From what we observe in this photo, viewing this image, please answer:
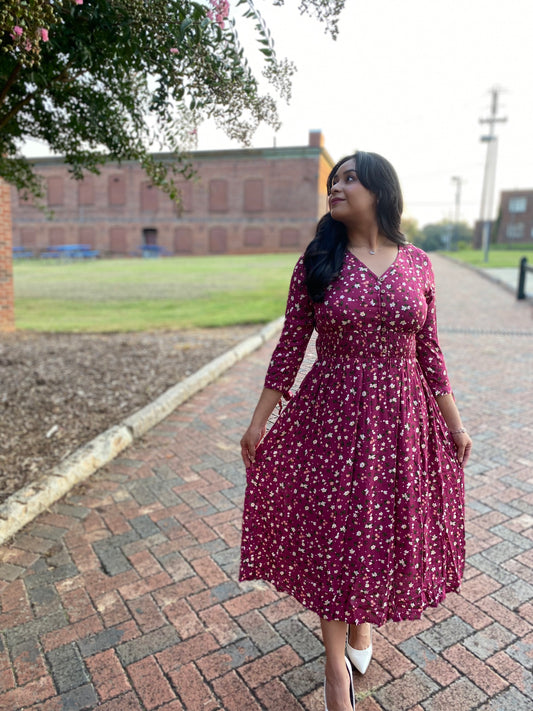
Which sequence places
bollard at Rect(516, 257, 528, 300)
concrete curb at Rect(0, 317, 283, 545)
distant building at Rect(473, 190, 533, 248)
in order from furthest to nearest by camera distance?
distant building at Rect(473, 190, 533, 248) → bollard at Rect(516, 257, 528, 300) → concrete curb at Rect(0, 317, 283, 545)

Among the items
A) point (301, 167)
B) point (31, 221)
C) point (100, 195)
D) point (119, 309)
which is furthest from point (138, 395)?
point (31, 221)

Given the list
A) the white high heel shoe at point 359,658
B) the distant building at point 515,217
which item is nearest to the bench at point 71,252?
the white high heel shoe at point 359,658

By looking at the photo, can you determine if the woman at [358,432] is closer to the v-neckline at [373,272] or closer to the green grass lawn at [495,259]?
the v-neckline at [373,272]

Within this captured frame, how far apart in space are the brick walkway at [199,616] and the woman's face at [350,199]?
174 centimetres

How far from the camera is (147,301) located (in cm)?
1477

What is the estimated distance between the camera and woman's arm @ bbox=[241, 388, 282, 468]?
205cm

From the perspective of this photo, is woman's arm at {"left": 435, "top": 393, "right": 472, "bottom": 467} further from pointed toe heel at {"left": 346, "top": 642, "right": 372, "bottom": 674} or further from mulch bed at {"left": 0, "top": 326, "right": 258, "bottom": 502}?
mulch bed at {"left": 0, "top": 326, "right": 258, "bottom": 502}

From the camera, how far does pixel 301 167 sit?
42625mm

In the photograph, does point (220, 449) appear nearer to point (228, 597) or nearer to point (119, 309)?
point (228, 597)

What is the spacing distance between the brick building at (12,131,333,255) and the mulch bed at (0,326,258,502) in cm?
3619

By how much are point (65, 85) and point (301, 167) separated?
41349mm

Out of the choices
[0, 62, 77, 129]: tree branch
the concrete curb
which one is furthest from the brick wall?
[0, 62, 77, 129]: tree branch

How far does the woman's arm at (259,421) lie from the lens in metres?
2.05

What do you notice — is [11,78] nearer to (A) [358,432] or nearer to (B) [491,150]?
(A) [358,432]
